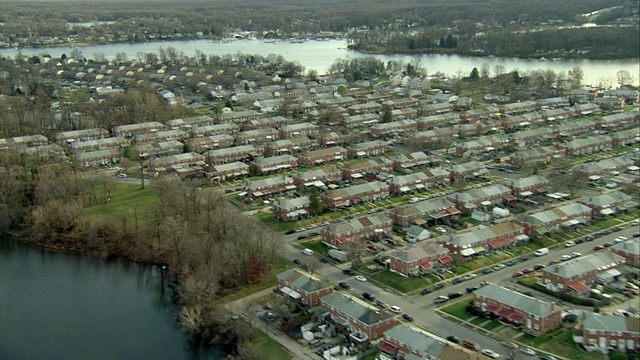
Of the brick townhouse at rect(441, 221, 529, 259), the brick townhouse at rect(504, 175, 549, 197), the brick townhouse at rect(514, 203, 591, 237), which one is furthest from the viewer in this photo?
the brick townhouse at rect(504, 175, 549, 197)

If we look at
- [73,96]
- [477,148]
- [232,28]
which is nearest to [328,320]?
[477,148]

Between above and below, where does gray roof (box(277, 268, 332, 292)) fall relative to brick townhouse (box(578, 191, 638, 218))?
below

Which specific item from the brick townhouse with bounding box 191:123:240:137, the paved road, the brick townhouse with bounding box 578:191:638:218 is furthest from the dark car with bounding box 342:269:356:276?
the brick townhouse with bounding box 191:123:240:137

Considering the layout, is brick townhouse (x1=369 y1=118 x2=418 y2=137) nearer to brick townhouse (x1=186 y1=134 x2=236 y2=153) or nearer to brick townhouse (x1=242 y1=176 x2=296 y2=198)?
brick townhouse (x1=186 y1=134 x2=236 y2=153)

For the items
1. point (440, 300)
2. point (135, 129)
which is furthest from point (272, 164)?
point (440, 300)

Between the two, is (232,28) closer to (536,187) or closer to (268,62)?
(268,62)

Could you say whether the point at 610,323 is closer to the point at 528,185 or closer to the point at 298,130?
the point at 528,185

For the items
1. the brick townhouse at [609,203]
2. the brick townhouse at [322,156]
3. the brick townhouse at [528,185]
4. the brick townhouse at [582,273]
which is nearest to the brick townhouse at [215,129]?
the brick townhouse at [322,156]
